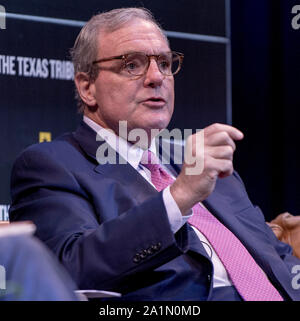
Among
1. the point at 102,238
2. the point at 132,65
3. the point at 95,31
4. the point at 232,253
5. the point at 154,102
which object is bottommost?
the point at 232,253

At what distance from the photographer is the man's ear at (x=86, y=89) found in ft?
7.64

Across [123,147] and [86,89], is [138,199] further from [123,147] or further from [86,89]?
[86,89]

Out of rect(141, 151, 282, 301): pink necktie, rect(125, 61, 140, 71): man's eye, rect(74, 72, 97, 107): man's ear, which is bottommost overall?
rect(141, 151, 282, 301): pink necktie

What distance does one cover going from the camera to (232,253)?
206 centimetres

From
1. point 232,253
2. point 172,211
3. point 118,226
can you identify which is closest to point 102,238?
point 118,226

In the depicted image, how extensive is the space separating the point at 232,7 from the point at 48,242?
2.22 metres

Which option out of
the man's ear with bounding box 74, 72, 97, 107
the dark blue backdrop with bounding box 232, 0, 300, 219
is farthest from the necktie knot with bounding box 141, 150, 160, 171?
the dark blue backdrop with bounding box 232, 0, 300, 219

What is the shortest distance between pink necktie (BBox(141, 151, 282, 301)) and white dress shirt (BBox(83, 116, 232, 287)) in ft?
0.06

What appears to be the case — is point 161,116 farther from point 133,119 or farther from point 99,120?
point 99,120

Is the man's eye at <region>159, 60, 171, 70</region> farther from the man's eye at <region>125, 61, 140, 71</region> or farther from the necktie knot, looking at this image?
the necktie knot

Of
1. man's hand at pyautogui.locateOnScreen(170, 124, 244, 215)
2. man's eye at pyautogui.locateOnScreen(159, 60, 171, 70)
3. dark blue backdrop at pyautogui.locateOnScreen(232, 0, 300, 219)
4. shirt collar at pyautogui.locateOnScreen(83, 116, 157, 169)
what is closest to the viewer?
man's hand at pyautogui.locateOnScreen(170, 124, 244, 215)

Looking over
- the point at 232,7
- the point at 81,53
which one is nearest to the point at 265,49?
the point at 232,7

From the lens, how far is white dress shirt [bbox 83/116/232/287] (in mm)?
1746

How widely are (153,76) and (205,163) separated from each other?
1.94 ft
